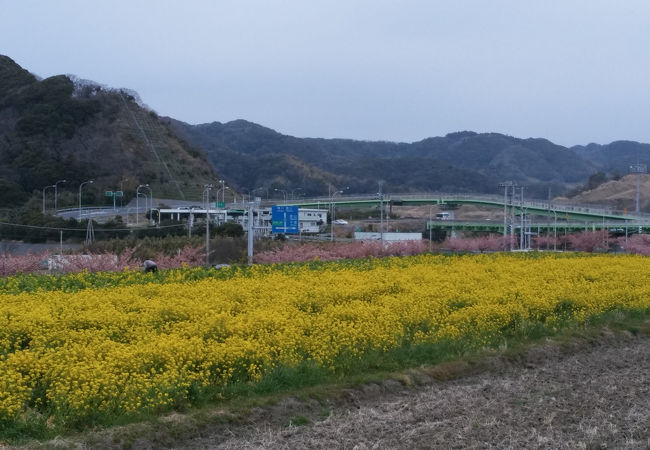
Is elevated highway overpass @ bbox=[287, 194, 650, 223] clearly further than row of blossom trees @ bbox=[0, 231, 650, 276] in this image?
Yes

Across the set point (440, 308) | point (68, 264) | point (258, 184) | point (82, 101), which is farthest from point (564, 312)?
point (258, 184)

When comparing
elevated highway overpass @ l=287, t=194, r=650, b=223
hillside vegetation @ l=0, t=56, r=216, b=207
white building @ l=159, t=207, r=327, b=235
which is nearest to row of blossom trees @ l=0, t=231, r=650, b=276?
elevated highway overpass @ l=287, t=194, r=650, b=223

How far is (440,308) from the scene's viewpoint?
48.7 feet

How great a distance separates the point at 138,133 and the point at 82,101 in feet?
25.7

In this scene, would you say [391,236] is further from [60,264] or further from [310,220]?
[60,264]

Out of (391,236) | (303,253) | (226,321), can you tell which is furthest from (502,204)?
(226,321)

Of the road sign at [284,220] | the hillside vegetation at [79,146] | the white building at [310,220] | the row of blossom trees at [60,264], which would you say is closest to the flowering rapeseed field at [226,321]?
the row of blossom trees at [60,264]

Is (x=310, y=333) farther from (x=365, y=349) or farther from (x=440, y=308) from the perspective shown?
(x=440, y=308)

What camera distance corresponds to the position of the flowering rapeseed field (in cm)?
904

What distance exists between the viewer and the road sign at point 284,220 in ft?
149

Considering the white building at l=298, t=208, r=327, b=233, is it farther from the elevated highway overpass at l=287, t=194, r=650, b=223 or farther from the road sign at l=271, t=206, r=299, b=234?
the road sign at l=271, t=206, r=299, b=234

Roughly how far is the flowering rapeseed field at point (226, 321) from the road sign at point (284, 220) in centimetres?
2376

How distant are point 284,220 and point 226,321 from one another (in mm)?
33860

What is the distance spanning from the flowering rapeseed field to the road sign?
23.8m
